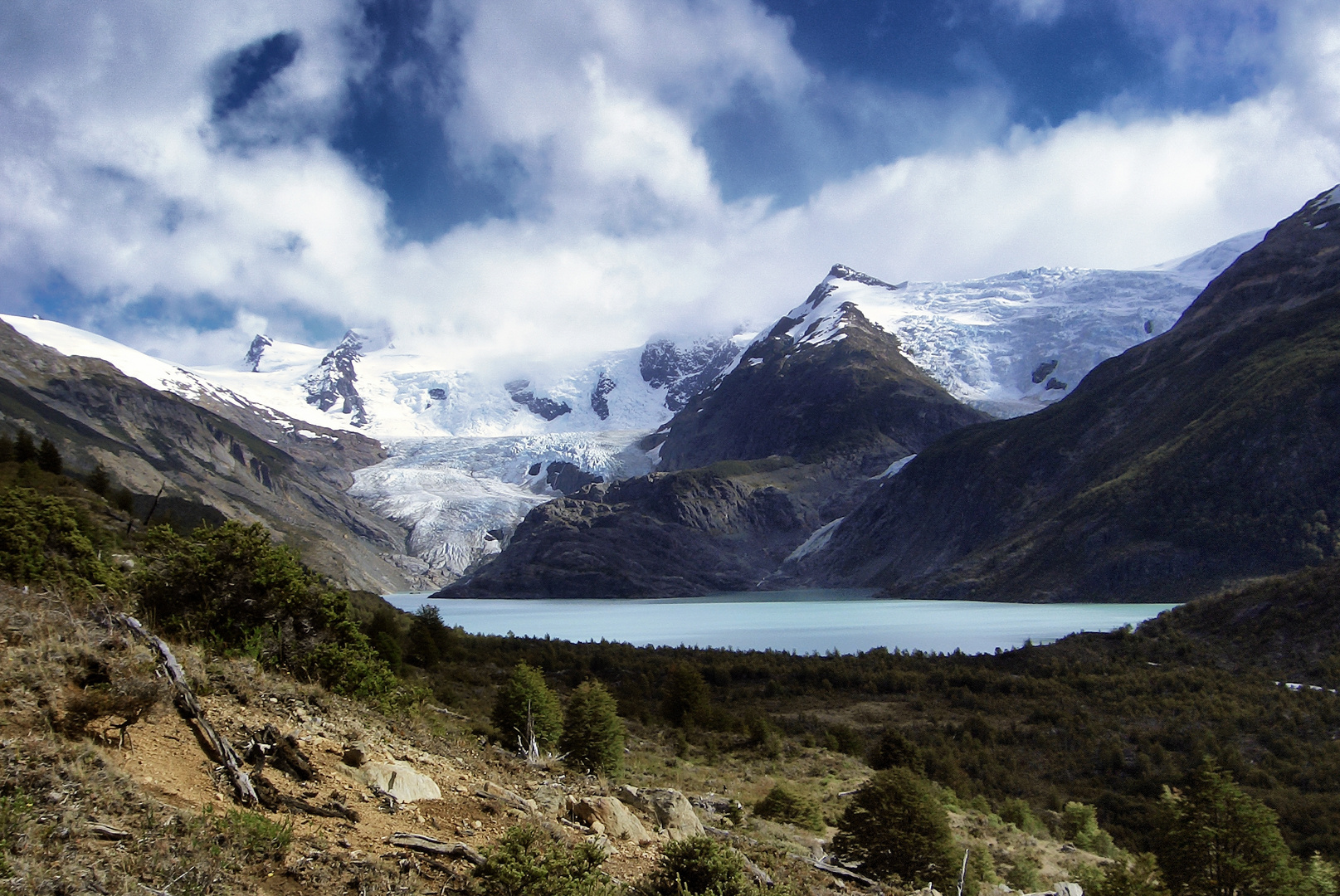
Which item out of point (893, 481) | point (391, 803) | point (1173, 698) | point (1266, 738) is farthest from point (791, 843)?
point (893, 481)

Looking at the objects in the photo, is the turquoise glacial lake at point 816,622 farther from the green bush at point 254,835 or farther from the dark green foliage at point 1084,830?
the green bush at point 254,835

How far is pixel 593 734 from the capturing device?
21031 millimetres

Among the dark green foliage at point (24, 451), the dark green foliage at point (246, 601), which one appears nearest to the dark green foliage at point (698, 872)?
the dark green foliage at point (246, 601)

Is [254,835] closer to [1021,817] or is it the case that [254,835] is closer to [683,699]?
[1021,817]

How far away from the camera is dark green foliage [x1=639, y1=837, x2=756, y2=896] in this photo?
25.3 feet

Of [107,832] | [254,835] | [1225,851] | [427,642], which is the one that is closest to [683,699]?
[427,642]

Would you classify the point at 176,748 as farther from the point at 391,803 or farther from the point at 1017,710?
the point at 1017,710

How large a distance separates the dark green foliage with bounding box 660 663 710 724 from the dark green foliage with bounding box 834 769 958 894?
22.7m

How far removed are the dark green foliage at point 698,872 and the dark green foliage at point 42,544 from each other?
11.0 meters

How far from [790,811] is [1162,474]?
379 feet

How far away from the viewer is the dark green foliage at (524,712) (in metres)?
22.9

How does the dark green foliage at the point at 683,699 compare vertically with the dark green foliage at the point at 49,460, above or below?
below

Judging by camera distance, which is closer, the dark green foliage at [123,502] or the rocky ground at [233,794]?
the rocky ground at [233,794]

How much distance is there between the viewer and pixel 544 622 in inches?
4587
